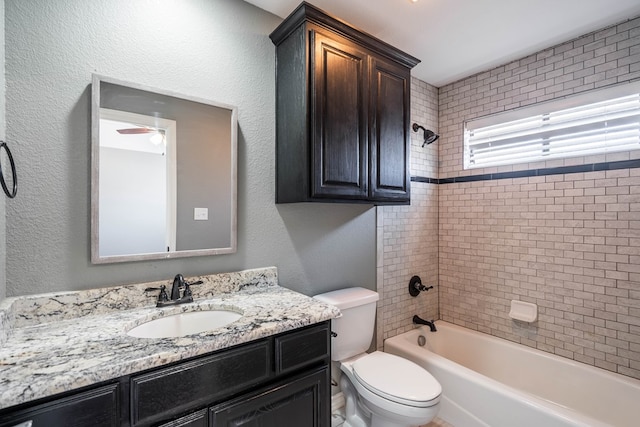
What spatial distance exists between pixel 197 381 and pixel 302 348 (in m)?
0.42

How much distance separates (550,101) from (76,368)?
119 inches

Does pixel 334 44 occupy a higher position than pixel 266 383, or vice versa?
pixel 334 44

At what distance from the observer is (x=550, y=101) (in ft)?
6.97

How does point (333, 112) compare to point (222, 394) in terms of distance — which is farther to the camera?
point (333, 112)

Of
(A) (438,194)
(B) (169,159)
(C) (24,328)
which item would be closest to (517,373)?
(A) (438,194)

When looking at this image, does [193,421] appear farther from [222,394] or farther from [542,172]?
[542,172]

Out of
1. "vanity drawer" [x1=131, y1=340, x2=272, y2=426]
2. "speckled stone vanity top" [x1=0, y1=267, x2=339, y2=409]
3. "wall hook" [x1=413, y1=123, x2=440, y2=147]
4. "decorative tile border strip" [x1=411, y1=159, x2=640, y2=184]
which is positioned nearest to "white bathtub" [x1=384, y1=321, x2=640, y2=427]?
"speckled stone vanity top" [x1=0, y1=267, x2=339, y2=409]

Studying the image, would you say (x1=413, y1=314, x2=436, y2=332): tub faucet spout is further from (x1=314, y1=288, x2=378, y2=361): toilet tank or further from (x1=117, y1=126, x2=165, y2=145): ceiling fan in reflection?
(x1=117, y1=126, x2=165, y2=145): ceiling fan in reflection

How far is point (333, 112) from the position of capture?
1.59m

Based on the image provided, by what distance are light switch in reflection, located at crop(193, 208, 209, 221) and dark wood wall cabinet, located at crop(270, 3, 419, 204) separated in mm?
429

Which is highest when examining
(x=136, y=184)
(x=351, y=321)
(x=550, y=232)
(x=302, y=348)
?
(x=136, y=184)

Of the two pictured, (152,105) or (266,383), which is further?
(152,105)

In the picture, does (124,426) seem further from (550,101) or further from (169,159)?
(550,101)

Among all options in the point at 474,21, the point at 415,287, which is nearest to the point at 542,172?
the point at 474,21
